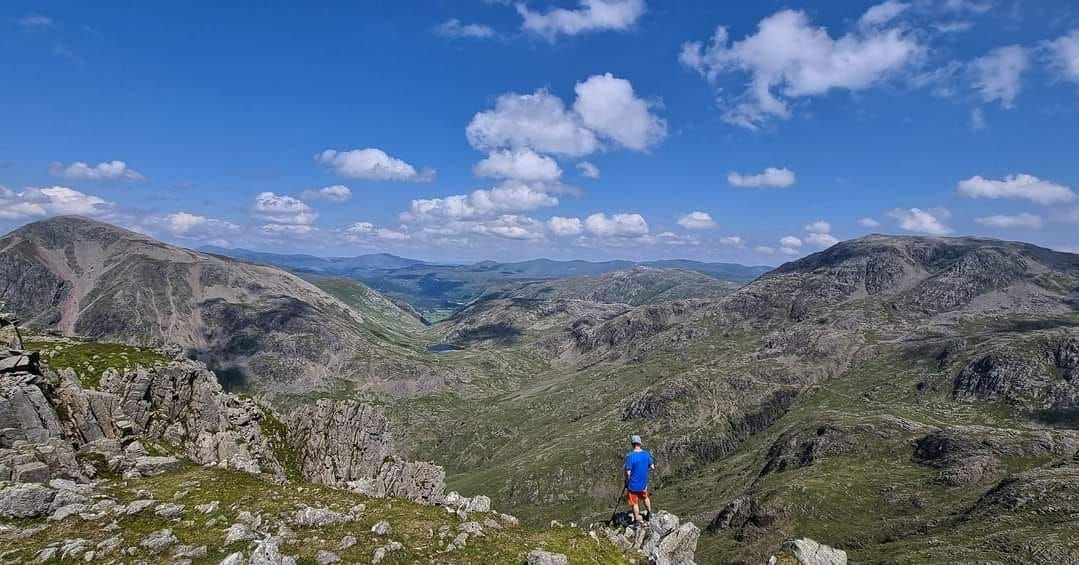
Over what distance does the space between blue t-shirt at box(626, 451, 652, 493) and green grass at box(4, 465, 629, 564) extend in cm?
376

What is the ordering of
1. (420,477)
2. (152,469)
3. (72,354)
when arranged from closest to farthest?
(152,469) < (72,354) < (420,477)

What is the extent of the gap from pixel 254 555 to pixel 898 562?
705ft

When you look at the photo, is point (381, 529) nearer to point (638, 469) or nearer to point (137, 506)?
point (137, 506)

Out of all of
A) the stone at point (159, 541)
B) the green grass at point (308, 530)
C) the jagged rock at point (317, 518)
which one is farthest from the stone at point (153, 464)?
the jagged rock at point (317, 518)

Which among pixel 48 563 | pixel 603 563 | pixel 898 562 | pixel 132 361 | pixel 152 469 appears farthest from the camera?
pixel 898 562

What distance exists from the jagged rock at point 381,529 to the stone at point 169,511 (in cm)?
1073

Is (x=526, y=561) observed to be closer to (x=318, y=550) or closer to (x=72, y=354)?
(x=318, y=550)

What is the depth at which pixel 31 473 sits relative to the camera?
31078 millimetres

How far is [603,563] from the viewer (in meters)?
28.2

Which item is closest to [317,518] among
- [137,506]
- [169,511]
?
[169,511]

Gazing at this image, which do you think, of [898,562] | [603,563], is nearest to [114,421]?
[603,563]

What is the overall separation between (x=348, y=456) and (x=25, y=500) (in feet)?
214

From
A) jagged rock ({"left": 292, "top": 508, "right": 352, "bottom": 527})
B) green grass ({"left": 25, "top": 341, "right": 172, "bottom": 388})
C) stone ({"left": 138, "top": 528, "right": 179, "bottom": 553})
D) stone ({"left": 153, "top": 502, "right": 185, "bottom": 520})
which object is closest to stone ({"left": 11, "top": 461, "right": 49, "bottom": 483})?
stone ({"left": 153, "top": 502, "right": 185, "bottom": 520})

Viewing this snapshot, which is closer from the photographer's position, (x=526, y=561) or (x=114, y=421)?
(x=526, y=561)
